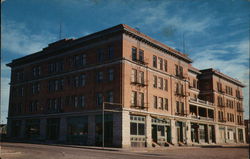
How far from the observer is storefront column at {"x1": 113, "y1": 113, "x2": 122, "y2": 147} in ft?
118

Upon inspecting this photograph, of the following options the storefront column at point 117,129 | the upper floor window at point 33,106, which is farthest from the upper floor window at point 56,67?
the storefront column at point 117,129

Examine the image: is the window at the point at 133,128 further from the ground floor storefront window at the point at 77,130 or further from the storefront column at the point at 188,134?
the storefront column at the point at 188,134

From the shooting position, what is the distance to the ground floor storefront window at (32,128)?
49.6m

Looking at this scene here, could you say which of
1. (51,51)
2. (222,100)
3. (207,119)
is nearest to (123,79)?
(51,51)

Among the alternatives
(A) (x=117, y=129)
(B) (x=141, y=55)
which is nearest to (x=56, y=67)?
(B) (x=141, y=55)

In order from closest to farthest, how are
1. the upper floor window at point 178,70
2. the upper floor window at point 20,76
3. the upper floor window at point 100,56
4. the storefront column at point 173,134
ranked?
1. the upper floor window at point 100,56
2. the storefront column at point 173,134
3. the upper floor window at point 178,70
4. the upper floor window at point 20,76

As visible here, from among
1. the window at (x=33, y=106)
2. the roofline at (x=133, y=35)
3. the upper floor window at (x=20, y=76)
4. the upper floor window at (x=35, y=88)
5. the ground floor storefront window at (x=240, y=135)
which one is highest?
the roofline at (x=133, y=35)

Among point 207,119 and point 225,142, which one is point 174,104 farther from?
point 225,142

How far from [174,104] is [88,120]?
16.2m

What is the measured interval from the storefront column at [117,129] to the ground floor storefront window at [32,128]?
61.9 feet

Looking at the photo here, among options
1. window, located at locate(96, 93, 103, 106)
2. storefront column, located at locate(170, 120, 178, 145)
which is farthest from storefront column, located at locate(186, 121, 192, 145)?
window, located at locate(96, 93, 103, 106)

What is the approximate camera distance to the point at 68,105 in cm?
4469

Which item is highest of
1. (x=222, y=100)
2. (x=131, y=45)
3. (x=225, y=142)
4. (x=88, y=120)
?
(x=131, y=45)

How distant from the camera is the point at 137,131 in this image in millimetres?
38781
